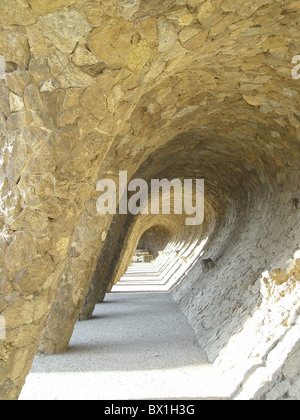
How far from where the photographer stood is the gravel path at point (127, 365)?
4.47 m

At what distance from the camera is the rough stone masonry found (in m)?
2.92

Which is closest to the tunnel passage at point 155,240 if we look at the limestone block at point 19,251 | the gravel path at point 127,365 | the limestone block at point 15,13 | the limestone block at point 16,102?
the gravel path at point 127,365

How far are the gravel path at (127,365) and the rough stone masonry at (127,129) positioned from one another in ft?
1.13

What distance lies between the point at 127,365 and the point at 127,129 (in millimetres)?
2811

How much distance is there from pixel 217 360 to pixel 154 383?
0.98 m

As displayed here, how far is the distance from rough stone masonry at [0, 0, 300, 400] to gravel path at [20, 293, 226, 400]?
0.34m

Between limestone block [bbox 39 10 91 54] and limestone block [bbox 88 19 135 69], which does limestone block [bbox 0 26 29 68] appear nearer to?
limestone block [bbox 39 10 91 54]

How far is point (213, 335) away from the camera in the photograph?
6.34 metres

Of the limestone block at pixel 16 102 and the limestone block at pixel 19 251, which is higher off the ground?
the limestone block at pixel 16 102

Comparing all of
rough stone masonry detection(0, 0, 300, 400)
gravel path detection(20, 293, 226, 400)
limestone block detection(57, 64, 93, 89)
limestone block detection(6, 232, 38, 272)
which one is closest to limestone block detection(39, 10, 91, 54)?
rough stone masonry detection(0, 0, 300, 400)

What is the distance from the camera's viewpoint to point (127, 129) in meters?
4.94

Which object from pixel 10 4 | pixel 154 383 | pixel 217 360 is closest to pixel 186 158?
pixel 217 360

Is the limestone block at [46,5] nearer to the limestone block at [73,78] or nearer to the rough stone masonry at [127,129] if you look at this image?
the rough stone masonry at [127,129]

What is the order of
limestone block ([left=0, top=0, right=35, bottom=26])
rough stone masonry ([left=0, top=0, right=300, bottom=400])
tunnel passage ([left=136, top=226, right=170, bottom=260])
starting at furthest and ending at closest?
tunnel passage ([left=136, top=226, right=170, bottom=260]) → rough stone masonry ([left=0, top=0, right=300, bottom=400]) → limestone block ([left=0, top=0, right=35, bottom=26])
